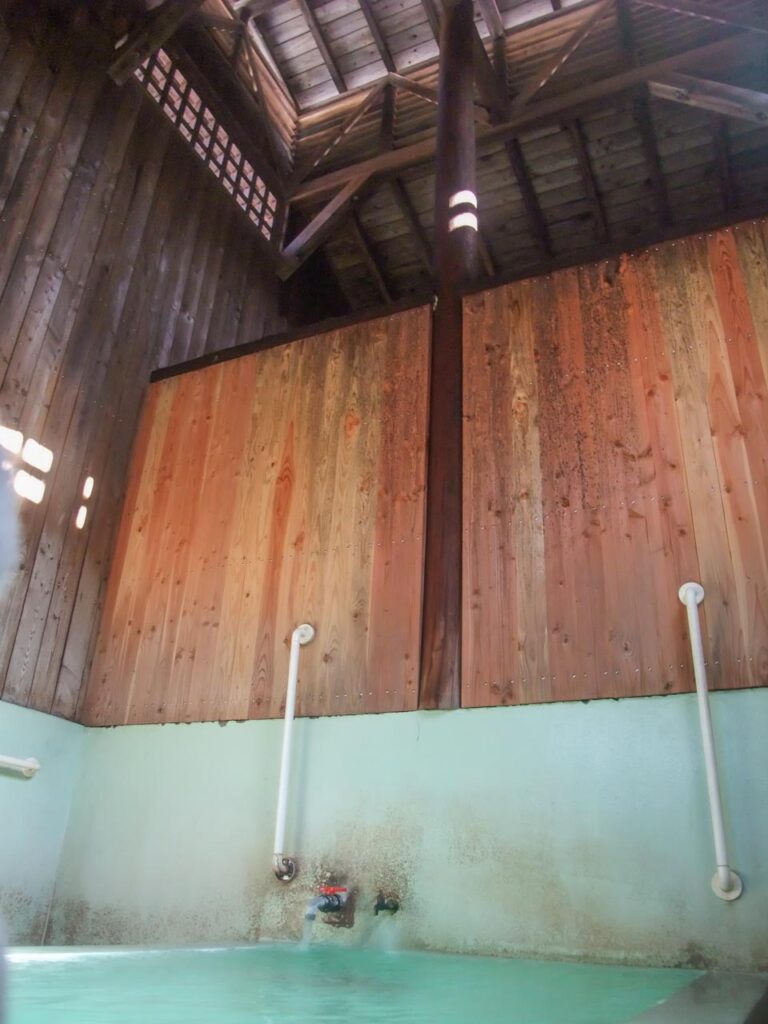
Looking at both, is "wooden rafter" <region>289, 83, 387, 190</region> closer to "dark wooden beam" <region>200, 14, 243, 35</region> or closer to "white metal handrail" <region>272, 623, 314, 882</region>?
"dark wooden beam" <region>200, 14, 243, 35</region>

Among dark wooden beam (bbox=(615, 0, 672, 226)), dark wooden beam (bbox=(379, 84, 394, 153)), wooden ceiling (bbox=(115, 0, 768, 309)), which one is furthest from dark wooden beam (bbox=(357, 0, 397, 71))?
dark wooden beam (bbox=(615, 0, 672, 226))

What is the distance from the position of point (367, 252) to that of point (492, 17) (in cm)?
182

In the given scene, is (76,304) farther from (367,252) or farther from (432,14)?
(432,14)

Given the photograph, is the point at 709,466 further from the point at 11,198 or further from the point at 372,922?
the point at 11,198

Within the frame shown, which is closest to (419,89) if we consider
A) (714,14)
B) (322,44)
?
(322,44)

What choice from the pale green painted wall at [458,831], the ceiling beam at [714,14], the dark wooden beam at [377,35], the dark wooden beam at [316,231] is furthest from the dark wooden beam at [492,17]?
the pale green painted wall at [458,831]

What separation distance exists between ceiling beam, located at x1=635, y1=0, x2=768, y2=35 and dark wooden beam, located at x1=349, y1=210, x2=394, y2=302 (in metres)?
2.42

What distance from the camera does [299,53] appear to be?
575 centimetres

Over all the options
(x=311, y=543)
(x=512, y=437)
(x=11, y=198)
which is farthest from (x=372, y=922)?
(x=11, y=198)

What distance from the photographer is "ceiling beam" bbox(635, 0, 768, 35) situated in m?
4.43

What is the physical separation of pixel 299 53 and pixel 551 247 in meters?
2.30

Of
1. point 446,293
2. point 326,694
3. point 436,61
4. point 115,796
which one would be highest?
point 436,61

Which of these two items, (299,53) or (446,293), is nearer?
(446,293)

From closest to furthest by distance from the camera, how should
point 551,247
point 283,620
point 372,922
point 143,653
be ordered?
point 372,922 → point 283,620 → point 143,653 → point 551,247
